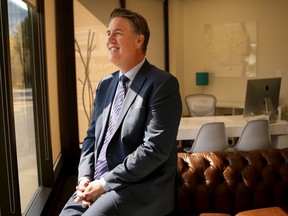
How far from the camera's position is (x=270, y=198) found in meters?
2.33

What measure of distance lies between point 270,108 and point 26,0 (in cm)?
297

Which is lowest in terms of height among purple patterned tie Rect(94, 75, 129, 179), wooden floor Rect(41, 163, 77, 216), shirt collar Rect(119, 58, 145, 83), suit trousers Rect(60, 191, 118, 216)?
wooden floor Rect(41, 163, 77, 216)

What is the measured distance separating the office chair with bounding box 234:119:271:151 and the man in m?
2.08

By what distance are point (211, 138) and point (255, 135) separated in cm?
48

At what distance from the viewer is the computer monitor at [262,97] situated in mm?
3844

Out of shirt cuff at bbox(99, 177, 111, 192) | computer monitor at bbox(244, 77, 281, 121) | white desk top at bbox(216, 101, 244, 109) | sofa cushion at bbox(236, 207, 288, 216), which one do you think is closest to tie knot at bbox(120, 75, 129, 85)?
shirt cuff at bbox(99, 177, 111, 192)

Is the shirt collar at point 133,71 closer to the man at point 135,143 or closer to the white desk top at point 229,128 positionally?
the man at point 135,143

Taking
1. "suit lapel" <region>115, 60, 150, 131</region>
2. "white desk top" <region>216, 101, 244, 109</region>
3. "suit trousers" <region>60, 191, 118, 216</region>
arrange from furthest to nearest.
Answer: "white desk top" <region>216, 101, 244, 109</region>, "suit lapel" <region>115, 60, 150, 131</region>, "suit trousers" <region>60, 191, 118, 216</region>

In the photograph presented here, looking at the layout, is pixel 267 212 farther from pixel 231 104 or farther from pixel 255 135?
pixel 231 104

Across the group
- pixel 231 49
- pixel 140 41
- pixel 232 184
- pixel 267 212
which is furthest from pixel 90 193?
pixel 231 49

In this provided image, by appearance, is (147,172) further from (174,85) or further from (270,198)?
(270,198)

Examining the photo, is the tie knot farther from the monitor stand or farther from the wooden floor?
the monitor stand

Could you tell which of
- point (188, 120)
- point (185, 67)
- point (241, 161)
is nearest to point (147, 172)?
point (241, 161)

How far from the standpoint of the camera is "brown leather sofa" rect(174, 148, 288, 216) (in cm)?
222
